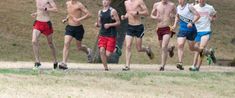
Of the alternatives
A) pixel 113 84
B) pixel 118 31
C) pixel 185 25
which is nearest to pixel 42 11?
pixel 113 84

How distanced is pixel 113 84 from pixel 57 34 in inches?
629

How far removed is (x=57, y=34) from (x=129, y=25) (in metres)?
12.8

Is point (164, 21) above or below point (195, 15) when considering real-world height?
below

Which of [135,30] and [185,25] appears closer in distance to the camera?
[135,30]

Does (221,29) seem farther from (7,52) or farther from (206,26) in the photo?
(206,26)

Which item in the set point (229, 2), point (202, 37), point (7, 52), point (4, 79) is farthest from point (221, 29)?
point (4, 79)

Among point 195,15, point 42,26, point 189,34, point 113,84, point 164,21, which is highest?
point 195,15

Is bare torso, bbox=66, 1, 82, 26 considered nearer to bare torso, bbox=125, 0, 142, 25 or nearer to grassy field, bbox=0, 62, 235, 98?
bare torso, bbox=125, 0, 142, 25

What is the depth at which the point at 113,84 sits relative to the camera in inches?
505

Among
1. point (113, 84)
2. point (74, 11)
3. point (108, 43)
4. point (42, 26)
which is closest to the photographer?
point (113, 84)

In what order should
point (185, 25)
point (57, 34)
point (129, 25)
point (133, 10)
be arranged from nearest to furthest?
point (133, 10) < point (129, 25) < point (185, 25) < point (57, 34)

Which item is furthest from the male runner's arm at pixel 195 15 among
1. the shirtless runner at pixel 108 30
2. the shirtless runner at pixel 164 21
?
the shirtless runner at pixel 108 30

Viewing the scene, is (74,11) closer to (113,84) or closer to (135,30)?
(135,30)

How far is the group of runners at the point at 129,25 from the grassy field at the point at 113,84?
117cm
